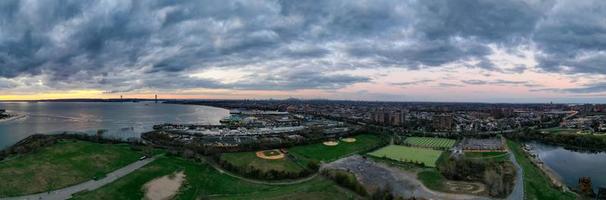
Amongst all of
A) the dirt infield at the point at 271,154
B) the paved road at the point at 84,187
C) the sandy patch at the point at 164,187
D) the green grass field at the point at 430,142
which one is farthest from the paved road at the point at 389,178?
the paved road at the point at 84,187

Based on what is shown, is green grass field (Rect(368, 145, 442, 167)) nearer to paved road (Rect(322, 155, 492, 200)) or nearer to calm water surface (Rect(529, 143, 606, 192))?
paved road (Rect(322, 155, 492, 200))

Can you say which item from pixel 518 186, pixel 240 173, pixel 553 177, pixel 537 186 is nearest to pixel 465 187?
pixel 518 186

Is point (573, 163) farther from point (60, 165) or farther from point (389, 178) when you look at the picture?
point (60, 165)

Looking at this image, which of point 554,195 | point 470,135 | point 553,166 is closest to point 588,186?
point 554,195

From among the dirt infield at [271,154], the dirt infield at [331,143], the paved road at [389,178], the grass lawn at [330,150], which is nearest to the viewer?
the paved road at [389,178]

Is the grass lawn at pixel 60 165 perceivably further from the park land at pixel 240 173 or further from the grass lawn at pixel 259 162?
the grass lawn at pixel 259 162

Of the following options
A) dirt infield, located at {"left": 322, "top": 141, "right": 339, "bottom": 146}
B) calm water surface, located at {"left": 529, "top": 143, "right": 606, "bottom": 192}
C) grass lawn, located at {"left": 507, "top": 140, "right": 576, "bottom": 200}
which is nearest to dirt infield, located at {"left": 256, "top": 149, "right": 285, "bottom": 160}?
dirt infield, located at {"left": 322, "top": 141, "right": 339, "bottom": 146}
